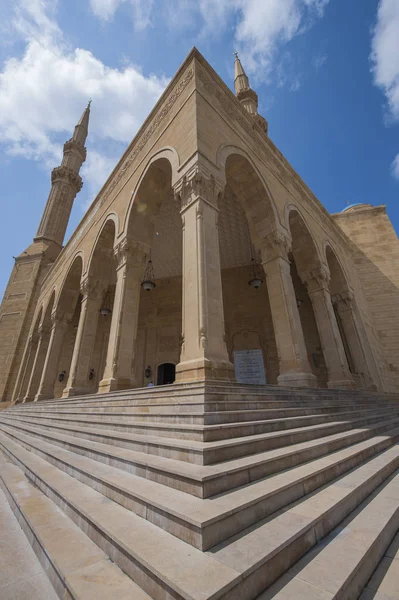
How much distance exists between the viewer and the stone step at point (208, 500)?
1.36 metres

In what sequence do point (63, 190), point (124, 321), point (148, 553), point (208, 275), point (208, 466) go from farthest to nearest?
point (63, 190), point (124, 321), point (208, 275), point (208, 466), point (148, 553)

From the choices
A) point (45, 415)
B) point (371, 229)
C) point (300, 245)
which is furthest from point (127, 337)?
point (371, 229)

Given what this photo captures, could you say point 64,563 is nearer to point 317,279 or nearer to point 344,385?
point 344,385

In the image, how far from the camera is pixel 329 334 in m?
8.66

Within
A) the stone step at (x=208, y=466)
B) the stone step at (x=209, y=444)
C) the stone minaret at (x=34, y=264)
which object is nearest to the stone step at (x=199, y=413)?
the stone step at (x=209, y=444)

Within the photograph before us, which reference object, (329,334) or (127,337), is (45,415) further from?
(329,334)

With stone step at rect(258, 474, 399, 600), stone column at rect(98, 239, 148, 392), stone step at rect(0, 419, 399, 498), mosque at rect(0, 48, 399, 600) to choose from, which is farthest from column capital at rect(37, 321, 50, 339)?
stone step at rect(258, 474, 399, 600)

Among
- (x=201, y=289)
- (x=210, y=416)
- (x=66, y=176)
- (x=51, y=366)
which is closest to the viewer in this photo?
(x=210, y=416)

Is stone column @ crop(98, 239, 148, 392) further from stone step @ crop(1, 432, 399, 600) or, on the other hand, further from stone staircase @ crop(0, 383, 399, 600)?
stone step @ crop(1, 432, 399, 600)

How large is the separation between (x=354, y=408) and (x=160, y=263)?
10834 millimetres

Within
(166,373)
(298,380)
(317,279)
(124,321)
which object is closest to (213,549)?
(298,380)

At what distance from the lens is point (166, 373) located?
13.7m

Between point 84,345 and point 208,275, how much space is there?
5.78 meters

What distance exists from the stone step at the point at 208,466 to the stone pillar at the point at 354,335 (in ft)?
27.2
